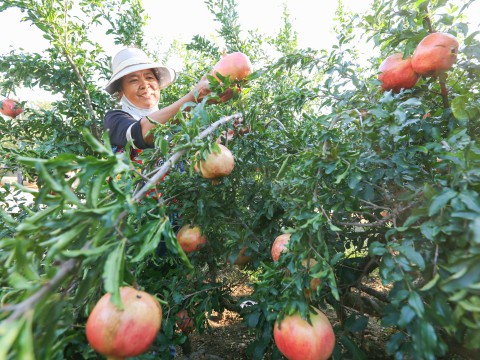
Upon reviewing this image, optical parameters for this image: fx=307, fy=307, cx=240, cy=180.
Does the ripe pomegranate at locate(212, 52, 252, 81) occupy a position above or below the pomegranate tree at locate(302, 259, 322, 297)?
above

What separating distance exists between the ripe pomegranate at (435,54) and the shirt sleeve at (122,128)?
52.6 inches

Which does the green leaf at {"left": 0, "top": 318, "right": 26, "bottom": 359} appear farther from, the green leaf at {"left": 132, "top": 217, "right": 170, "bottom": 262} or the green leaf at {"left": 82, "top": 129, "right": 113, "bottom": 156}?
the green leaf at {"left": 82, "top": 129, "right": 113, "bottom": 156}

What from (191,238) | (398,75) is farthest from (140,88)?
(398,75)

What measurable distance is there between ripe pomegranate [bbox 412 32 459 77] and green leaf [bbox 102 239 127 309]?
1.14 metres

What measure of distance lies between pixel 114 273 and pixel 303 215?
20.5 inches

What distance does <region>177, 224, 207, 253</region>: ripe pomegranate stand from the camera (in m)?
1.46

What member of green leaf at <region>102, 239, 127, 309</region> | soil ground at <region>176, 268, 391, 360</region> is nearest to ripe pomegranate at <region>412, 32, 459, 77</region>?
green leaf at <region>102, 239, 127, 309</region>

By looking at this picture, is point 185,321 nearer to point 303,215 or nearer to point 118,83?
point 303,215

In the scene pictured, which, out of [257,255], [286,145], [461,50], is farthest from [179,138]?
[461,50]

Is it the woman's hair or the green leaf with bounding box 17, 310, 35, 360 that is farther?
the woman's hair

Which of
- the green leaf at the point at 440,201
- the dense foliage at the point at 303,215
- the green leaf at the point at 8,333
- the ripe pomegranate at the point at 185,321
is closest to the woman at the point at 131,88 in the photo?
the dense foliage at the point at 303,215

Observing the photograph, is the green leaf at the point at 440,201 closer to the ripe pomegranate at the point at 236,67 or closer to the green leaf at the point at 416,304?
the green leaf at the point at 416,304

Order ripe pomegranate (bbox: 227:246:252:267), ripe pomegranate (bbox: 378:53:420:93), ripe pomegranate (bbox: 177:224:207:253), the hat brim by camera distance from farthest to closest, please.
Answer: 1. the hat brim
2. ripe pomegranate (bbox: 227:246:252:267)
3. ripe pomegranate (bbox: 177:224:207:253)
4. ripe pomegranate (bbox: 378:53:420:93)

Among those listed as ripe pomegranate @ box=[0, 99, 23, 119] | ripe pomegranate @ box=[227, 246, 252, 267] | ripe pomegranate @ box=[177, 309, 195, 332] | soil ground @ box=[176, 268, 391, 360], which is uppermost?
ripe pomegranate @ box=[0, 99, 23, 119]
